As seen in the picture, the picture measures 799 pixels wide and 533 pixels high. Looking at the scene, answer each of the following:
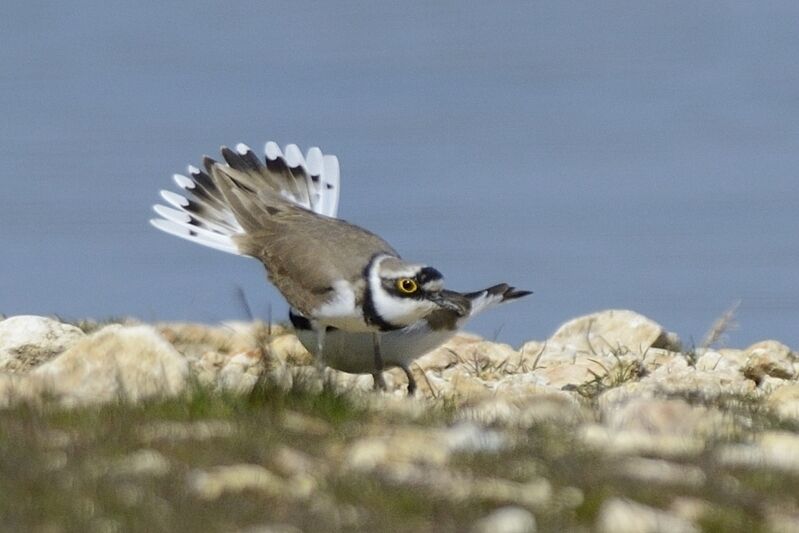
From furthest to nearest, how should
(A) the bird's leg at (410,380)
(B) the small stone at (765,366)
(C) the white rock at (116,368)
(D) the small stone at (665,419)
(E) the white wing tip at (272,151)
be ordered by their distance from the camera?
(E) the white wing tip at (272,151) → (B) the small stone at (765,366) → (A) the bird's leg at (410,380) → (C) the white rock at (116,368) → (D) the small stone at (665,419)

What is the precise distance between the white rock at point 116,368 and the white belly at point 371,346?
10.3ft

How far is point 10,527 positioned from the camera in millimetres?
5055

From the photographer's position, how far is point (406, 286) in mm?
10578

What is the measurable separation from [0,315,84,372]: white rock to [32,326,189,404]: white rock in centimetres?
232

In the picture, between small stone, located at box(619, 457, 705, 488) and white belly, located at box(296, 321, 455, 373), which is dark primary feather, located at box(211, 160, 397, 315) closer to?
white belly, located at box(296, 321, 455, 373)

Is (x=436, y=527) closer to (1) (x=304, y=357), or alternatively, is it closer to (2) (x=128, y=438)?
(2) (x=128, y=438)

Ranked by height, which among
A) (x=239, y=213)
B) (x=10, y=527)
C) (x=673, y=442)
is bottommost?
(x=10, y=527)

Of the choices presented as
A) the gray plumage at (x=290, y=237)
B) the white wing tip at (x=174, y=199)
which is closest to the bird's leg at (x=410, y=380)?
the gray plumage at (x=290, y=237)

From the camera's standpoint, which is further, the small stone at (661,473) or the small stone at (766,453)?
the small stone at (766,453)

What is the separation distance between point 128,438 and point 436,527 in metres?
1.51

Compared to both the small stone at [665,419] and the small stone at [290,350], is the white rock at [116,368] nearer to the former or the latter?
the small stone at [665,419]

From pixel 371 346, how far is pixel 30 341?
2.24 metres

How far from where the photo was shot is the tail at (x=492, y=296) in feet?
36.4

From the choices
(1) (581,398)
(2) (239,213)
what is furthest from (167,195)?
(1) (581,398)
